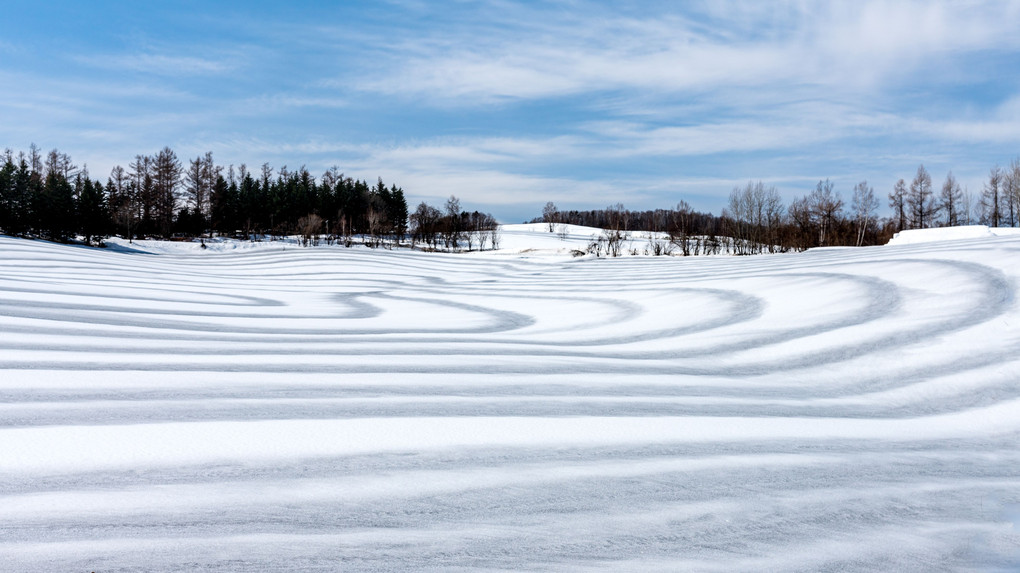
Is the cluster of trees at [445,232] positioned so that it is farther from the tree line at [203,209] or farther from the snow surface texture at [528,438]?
the snow surface texture at [528,438]

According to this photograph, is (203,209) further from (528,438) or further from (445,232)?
(528,438)

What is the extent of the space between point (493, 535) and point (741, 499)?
69 centimetres

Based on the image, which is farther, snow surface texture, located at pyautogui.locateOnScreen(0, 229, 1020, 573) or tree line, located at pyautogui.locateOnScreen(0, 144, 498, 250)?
tree line, located at pyautogui.locateOnScreen(0, 144, 498, 250)

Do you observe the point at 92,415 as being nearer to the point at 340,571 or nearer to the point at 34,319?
the point at 340,571

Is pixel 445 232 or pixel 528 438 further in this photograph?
pixel 445 232

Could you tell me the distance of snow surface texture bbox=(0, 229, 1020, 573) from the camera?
1.29 metres

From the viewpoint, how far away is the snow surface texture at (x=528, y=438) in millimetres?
1295

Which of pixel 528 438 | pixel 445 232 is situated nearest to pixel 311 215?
pixel 445 232

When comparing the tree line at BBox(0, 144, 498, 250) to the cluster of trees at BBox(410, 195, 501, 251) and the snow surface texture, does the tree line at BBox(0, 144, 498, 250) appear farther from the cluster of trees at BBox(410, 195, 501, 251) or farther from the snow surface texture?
the snow surface texture

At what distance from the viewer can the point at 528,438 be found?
191cm

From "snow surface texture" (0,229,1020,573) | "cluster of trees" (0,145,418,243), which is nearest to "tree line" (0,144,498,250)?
"cluster of trees" (0,145,418,243)

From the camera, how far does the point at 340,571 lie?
3.84 ft

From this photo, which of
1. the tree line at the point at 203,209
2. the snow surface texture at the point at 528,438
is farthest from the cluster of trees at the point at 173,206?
the snow surface texture at the point at 528,438

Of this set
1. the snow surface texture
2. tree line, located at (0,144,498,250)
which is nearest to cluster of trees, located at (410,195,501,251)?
tree line, located at (0,144,498,250)
